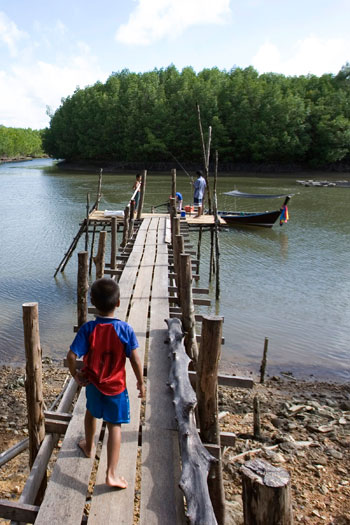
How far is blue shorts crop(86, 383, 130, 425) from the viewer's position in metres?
Answer: 3.06

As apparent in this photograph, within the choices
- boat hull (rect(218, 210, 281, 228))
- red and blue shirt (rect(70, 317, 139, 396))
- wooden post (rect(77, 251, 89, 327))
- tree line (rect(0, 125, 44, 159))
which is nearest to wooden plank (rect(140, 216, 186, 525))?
red and blue shirt (rect(70, 317, 139, 396))

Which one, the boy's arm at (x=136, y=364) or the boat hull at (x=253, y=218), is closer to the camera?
the boy's arm at (x=136, y=364)

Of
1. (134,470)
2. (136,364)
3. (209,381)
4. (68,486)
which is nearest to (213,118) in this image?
(209,381)

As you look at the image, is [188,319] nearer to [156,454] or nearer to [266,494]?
[156,454]

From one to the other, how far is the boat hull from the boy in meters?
19.5

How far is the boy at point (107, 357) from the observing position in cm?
301

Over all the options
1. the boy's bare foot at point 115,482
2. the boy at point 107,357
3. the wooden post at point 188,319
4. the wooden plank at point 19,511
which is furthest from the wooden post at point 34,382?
the wooden post at point 188,319

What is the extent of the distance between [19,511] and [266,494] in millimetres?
1644

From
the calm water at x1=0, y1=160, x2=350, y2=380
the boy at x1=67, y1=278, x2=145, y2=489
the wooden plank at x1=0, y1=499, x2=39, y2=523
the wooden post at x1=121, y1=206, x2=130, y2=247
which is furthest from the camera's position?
the wooden post at x1=121, y1=206, x2=130, y2=247

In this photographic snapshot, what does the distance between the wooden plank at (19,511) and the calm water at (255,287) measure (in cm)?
588

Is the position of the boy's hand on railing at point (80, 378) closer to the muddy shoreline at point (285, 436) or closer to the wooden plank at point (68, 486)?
the wooden plank at point (68, 486)

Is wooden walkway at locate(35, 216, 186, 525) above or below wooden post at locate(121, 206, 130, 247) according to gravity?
below

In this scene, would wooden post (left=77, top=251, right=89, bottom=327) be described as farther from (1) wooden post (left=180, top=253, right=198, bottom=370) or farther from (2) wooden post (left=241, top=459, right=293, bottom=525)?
(2) wooden post (left=241, top=459, right=293, bottom=525)

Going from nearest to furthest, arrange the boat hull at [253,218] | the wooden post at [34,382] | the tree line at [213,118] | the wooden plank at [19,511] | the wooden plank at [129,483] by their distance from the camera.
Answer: the wooden plank at [129,483]
the wooden plank at [19,511]
the wooden post at [34,382]
the boat hull at [253,218]
the tree line at [213,118]
